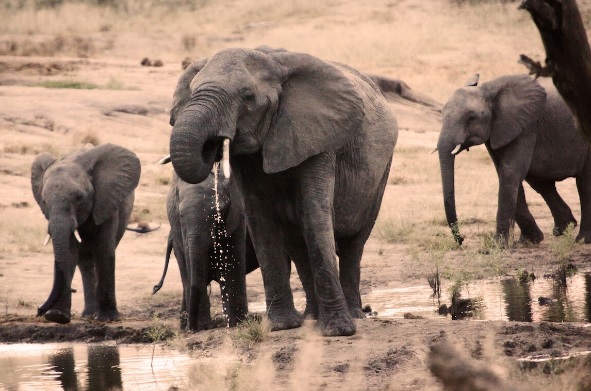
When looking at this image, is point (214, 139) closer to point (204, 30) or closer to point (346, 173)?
point (346, 173)

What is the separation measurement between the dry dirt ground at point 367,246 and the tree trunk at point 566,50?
1188 mm

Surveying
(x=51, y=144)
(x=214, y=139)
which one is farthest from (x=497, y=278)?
(x=51, y=144)

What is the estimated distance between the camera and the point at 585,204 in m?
15.3

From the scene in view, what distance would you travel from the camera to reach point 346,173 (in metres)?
8.96

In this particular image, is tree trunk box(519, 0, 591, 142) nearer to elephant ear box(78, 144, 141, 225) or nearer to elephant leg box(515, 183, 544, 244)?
elephant ear box(78, 144, 141, 225)

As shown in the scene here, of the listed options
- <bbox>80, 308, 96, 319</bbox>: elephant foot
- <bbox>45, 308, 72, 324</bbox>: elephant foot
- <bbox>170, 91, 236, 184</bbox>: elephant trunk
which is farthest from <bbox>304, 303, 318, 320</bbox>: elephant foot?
<bbox>80, 308, 96, 319</bbox>: elephant foot

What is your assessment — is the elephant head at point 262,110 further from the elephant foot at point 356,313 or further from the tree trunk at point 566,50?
the tree trunk at point 566,50

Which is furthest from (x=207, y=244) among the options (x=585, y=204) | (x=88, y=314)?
(x=585, y=204)

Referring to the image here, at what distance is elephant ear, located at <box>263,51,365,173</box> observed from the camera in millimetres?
8195

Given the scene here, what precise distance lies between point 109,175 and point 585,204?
6.22m

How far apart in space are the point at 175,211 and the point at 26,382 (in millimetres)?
2236

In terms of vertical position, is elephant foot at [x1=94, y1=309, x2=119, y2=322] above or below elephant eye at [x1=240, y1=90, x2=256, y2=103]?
below

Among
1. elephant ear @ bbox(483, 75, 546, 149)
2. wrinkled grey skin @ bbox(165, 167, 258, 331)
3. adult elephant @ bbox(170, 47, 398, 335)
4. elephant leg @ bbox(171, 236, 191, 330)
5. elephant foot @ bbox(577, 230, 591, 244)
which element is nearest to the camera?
adult elephant @ bbox(170, 47, 398, 335)

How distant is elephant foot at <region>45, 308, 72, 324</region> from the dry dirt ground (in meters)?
0.08
